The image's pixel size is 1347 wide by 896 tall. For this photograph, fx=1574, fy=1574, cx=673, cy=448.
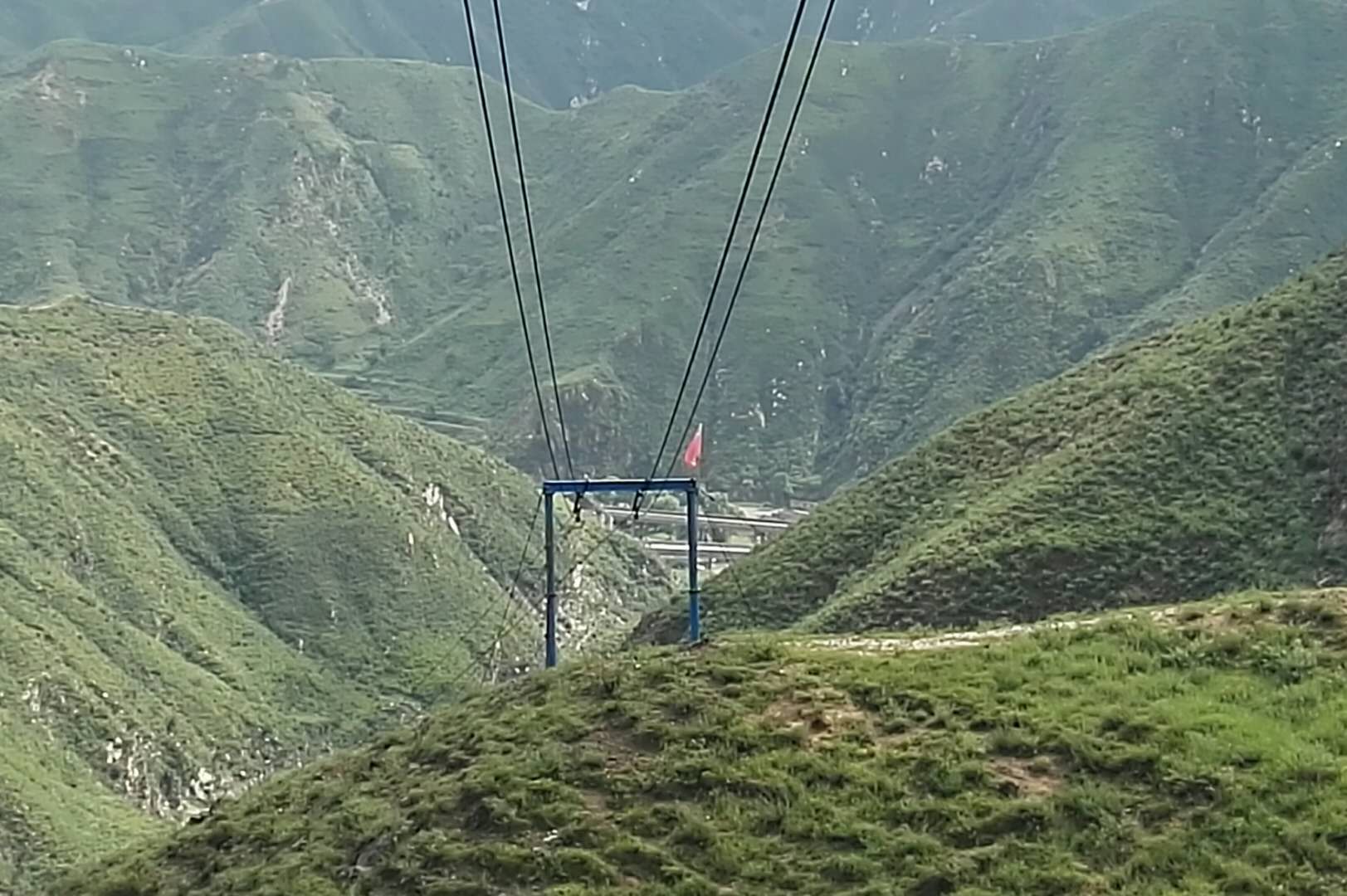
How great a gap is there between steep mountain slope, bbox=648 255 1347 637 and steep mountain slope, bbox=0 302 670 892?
47.8 m

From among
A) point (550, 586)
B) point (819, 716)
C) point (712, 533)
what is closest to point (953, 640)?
point (819, 716)

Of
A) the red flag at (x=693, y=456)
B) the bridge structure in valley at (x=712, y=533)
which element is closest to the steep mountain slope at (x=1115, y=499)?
the red flag at (x=693, y=456)

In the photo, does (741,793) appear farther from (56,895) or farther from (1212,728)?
(56,895)

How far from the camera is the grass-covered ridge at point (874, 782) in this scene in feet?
67.6

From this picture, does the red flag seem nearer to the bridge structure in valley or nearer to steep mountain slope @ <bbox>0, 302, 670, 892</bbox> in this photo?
steep mountain slope @ <bbox>0, 302, 670, 892</bbox>

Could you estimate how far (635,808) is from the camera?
22672mm

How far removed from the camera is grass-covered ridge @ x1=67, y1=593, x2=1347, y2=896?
67.6ft

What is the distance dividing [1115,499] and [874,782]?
36.8 metres

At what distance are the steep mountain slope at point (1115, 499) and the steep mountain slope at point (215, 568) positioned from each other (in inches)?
1880

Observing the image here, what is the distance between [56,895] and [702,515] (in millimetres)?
166890

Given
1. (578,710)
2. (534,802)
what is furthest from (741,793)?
(578,710)

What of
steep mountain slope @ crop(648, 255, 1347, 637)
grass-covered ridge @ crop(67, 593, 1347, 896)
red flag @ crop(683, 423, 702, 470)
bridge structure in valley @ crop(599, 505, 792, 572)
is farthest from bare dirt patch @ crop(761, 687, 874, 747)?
bridge structure in valley @ crop(599, 505, 792, 572)

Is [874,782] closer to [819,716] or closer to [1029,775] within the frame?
[1029,775]

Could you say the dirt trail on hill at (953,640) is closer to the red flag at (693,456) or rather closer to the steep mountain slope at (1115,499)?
the red flag at (693,456)
